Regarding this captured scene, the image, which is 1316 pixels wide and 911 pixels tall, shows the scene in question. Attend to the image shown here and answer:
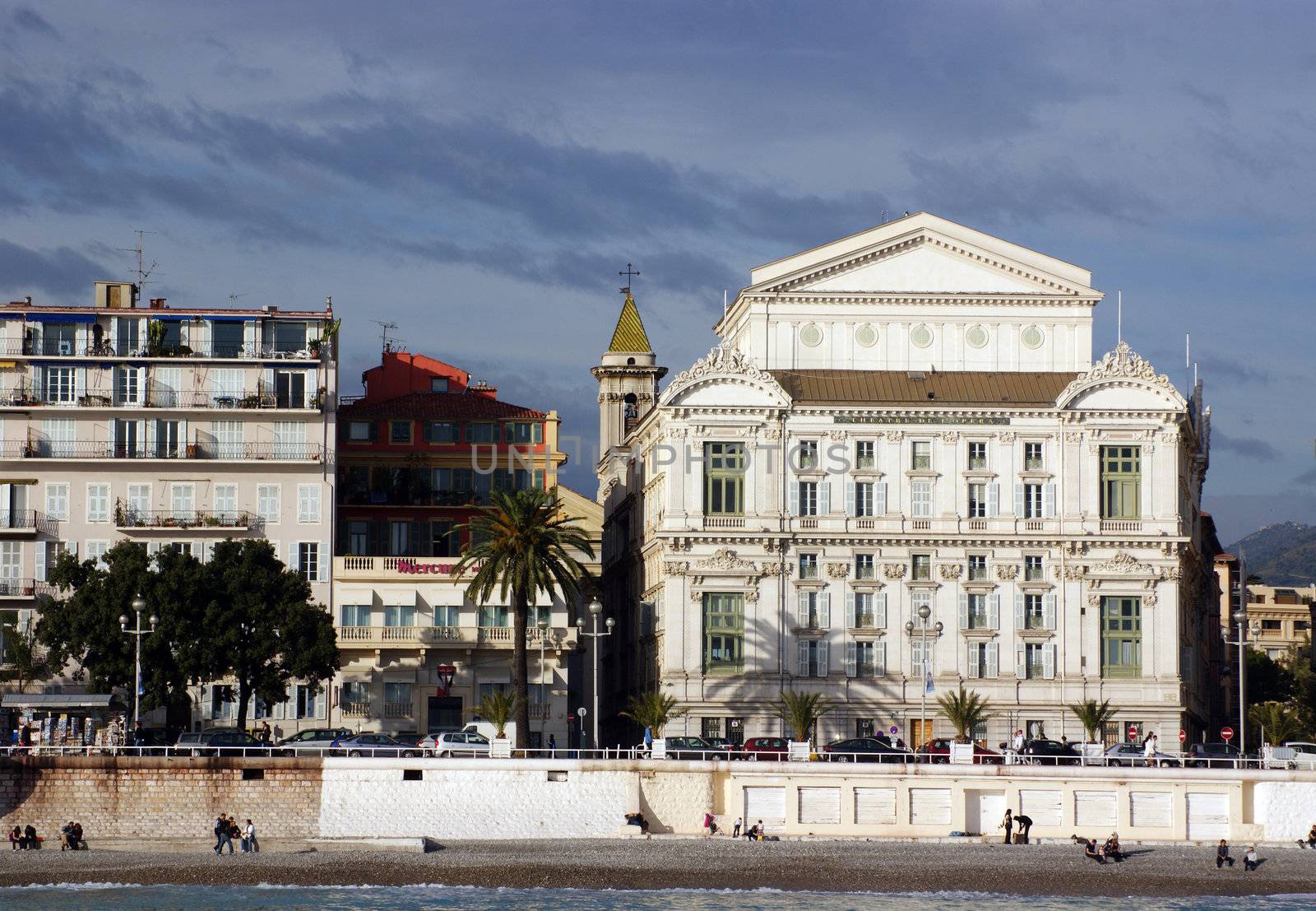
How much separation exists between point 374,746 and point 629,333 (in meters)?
71.7

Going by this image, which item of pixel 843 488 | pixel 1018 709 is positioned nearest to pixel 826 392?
pixel 843 488

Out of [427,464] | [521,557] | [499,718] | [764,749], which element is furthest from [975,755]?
[427,464]

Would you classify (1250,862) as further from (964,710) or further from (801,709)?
(801,709)

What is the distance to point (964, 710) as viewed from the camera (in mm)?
97875

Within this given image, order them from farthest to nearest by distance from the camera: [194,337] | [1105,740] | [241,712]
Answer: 1. [194,337]
2. [1105,740]
3. [241,712]

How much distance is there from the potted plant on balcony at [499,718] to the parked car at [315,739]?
6.13 metres

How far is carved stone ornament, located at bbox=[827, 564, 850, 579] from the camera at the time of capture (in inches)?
4154

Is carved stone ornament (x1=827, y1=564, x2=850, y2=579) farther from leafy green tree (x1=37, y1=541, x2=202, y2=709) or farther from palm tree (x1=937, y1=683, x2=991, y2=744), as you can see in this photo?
leafy green tree (x1=37, y1=541, x2=202, y2=709)

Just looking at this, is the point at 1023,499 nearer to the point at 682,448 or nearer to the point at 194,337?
the point at 682,448

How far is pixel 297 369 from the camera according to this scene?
11194 cm

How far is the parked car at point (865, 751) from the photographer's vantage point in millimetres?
85500

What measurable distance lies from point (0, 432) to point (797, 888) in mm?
51361

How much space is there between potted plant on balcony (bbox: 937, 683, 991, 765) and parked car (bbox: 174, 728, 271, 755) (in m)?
27.0

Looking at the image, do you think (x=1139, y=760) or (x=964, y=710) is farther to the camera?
(x=964, y=710)
